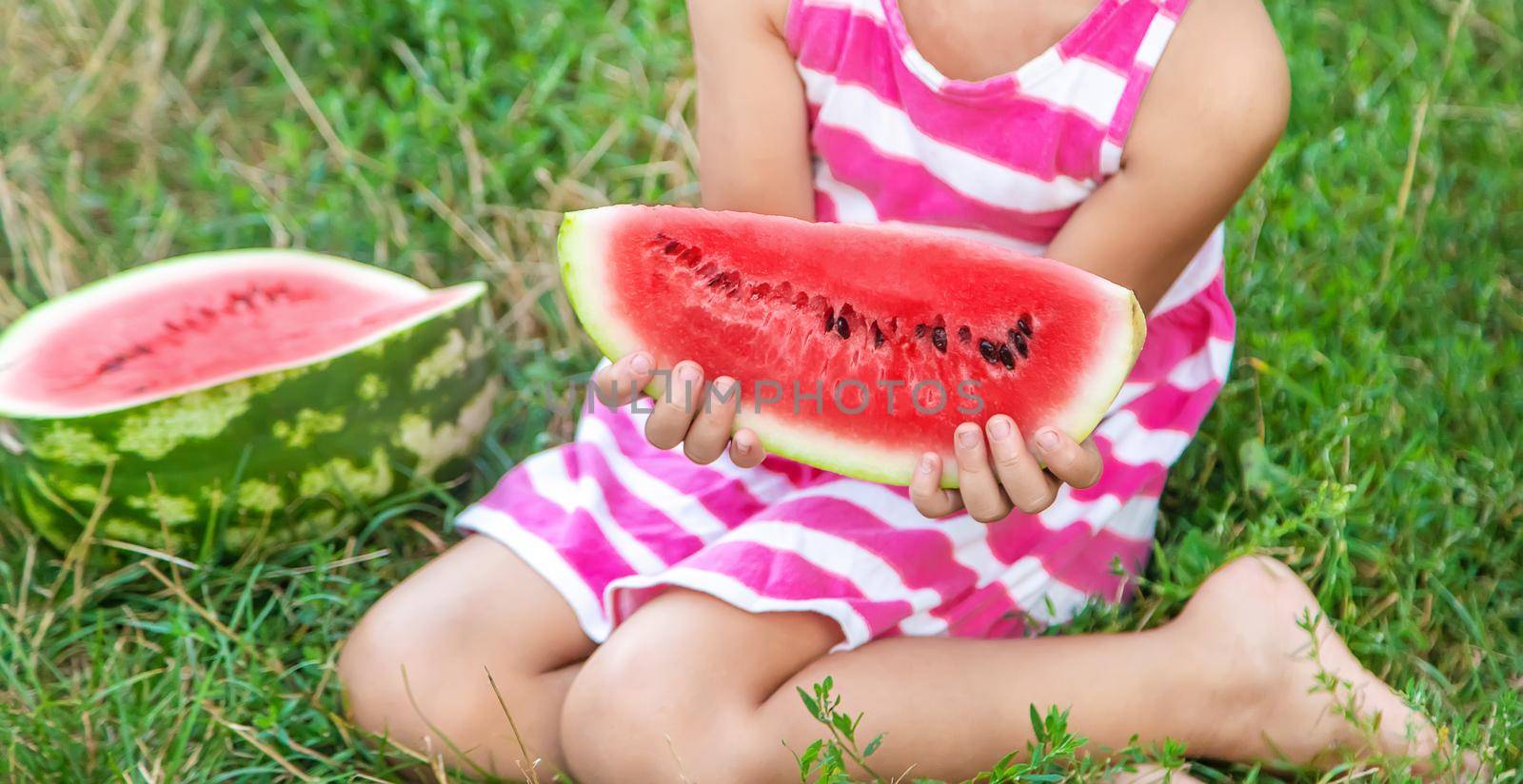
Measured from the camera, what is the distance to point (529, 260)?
2672 millimetres

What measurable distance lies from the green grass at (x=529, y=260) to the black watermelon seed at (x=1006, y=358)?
0.51 meters

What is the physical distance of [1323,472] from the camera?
2.00m

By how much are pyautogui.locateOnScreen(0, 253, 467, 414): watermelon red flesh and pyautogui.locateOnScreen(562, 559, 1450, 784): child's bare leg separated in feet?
2.30

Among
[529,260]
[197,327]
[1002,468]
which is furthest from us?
[529,260]

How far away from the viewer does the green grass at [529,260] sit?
1.85 meters

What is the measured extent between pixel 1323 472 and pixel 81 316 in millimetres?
1927

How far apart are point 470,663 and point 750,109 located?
83 cm

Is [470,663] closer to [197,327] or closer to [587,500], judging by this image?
[587,500]

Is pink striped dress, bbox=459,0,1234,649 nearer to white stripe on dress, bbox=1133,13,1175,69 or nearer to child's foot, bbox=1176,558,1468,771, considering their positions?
white stripe on dress, bbox=1133,13,1175,69

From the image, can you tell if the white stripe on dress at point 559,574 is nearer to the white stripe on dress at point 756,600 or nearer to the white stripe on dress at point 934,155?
the white stripe on dress at point 756,600

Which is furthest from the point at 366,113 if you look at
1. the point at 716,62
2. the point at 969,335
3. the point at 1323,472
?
the point at 1323,472

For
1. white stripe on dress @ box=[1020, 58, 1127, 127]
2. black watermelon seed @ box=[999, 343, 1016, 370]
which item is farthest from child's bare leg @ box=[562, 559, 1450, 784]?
white stripe on dress @ box=[1020, 58, 1127, 127]

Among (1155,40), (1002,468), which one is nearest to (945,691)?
(1002,468)

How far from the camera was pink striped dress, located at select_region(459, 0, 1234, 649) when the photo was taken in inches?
66.2
